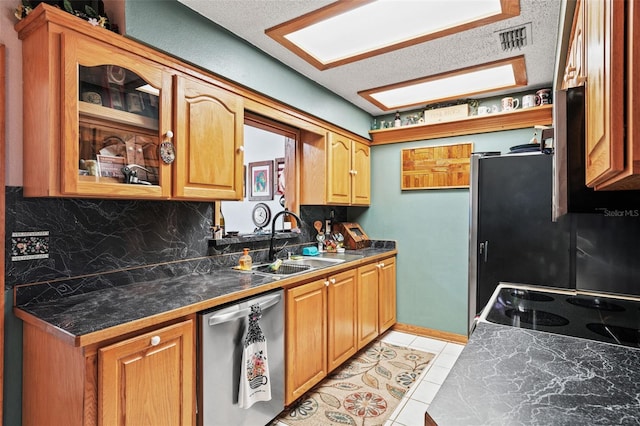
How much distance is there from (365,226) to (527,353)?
286 cm

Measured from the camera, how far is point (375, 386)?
247 cm

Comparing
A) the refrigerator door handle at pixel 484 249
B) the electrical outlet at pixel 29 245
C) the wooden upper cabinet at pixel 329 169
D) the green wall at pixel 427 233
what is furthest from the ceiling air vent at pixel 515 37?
the electrical outlet at pixel 29 245

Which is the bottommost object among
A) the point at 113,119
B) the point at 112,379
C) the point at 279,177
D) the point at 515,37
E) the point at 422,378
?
the point at 422,378

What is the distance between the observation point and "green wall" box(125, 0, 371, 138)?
5.41 ft

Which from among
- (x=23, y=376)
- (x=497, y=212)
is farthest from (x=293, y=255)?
(x=23, y=376)

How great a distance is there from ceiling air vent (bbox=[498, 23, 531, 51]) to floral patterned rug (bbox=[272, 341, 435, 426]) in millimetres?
2465

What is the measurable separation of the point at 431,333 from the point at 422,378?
936mm

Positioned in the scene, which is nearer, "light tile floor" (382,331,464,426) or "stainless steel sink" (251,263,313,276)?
"light tile floor" (382,331,464,426)

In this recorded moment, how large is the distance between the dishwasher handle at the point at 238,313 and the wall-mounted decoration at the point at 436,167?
2.19 m

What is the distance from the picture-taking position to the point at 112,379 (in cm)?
120

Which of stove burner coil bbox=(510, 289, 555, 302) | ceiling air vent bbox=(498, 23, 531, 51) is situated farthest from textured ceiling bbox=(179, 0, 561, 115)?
stove burner coil bbox=(510, 289, 555, 302)

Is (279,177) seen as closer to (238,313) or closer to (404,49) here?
(404,49)

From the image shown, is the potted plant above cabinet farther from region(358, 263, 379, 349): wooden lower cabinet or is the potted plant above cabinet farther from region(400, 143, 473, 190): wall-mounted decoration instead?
region(400, 143, 473, 190): wall-mounted decoration

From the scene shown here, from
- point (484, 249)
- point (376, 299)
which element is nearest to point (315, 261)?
point (376, 299)
